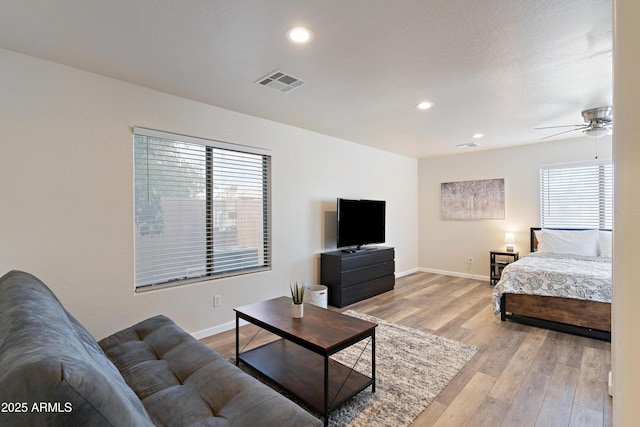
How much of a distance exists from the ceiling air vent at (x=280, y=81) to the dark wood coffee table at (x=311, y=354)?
6.34 ft

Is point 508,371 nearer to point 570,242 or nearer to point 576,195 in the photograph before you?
point 570,242

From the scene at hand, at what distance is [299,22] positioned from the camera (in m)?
1.86

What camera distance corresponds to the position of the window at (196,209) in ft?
9.39

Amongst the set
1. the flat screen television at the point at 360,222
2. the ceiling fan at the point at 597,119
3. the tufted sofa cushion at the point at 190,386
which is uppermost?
the ceiling fan at the point at 597,119

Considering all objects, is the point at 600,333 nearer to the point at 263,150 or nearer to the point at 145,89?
the point at 263,150

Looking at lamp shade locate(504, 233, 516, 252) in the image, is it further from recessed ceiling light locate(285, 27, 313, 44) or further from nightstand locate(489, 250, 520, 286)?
recessed ceiling light locate(285, 27, 313, 44)

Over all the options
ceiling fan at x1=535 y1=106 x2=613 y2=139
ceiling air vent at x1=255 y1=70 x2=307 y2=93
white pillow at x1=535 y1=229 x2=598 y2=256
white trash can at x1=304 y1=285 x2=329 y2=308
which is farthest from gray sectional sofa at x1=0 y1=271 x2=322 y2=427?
white pillow at x1=535 y1=229 x2=598 y2=256

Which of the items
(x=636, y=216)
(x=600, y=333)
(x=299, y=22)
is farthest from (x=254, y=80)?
(x=600, y=333)

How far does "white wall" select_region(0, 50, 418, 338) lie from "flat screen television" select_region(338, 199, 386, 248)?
1344mm

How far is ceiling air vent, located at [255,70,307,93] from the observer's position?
2.55 meters

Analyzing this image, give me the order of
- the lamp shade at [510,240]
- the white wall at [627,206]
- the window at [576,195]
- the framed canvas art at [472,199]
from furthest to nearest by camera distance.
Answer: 1. the framed canvas art at [472,199]
2. the lamp shade at [510,240]
3. the window at [576,195]
4. the white wall at [627,206]

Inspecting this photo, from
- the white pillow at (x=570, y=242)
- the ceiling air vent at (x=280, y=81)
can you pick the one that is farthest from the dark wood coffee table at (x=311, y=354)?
the white pillow at (x=570, y=242)

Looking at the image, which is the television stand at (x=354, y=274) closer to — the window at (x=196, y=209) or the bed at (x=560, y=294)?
the window at (x=196, y=209)

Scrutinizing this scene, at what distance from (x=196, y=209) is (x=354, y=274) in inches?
90.4
